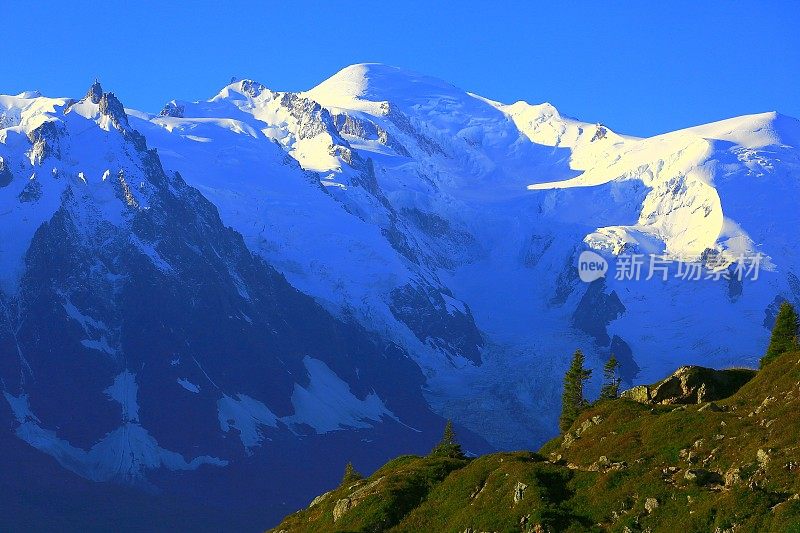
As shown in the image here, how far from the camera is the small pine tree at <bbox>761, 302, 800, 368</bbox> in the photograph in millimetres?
94062

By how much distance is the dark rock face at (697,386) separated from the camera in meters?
86.5

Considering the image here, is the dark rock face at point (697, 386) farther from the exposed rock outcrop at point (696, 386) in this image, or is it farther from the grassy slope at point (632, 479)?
the grassy slope at point (632, 479)

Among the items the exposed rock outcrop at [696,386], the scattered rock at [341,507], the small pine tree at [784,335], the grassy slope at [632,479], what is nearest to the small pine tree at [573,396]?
the exposed rock outcrop at [696,386]

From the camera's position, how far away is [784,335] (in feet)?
315

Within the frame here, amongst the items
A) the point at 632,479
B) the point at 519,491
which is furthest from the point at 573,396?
the point at 632,479

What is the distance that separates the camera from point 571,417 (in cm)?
10169

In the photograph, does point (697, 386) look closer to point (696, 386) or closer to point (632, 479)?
point (696, 386)

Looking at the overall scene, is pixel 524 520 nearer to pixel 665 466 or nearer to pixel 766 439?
pixel 665 466

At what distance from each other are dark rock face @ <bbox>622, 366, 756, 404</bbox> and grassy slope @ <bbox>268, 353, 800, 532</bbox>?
142 inches

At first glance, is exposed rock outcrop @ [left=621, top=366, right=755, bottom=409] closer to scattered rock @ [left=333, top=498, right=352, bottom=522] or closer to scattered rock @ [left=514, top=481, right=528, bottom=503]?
scattered rock @ [left=514, top=481, right=528, bottom=503]

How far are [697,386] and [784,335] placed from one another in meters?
12.4

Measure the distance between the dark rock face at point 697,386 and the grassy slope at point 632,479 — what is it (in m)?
3.61

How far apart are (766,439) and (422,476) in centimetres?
2389

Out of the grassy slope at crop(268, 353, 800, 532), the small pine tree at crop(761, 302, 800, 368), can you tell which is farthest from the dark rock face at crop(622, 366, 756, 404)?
the small pine tree at crop(761, 302, 800, 368)
